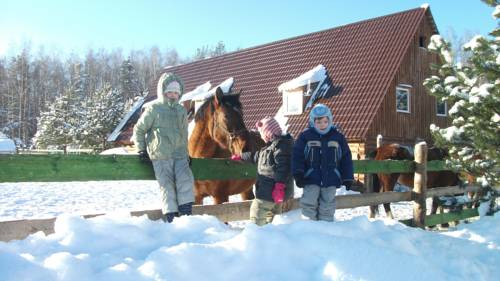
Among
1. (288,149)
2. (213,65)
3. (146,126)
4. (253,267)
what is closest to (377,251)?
(253,267)

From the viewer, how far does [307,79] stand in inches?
707

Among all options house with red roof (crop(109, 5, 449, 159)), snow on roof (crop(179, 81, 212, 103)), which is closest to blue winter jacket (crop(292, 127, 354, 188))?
house with red roof (crop(109, 5, 449, 159))

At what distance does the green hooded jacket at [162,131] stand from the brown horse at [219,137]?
1067mm

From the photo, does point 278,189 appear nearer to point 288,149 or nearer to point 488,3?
point 288,149

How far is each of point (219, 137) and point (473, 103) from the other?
3.02 metres

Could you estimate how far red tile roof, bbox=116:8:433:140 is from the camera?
16.7m

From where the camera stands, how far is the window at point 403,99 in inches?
691

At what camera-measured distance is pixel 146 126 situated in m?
4.14

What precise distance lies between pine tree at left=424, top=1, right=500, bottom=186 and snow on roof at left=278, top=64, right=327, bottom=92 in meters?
12.1

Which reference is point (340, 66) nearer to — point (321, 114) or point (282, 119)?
point (282, 119)

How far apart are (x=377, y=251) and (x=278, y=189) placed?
4.07 ft

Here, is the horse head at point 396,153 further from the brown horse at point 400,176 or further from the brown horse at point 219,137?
the brown horse at point 219,137

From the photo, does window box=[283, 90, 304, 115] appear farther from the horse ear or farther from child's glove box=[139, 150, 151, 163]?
child's glove box=[139, 150, 151, 163]

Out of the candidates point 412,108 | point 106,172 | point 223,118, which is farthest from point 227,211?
point 412,108
